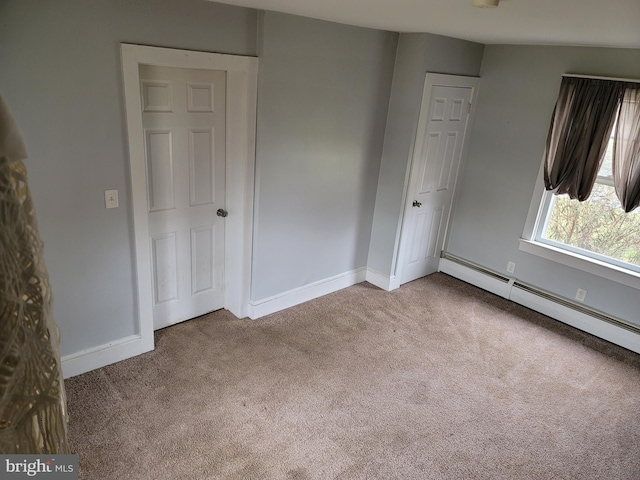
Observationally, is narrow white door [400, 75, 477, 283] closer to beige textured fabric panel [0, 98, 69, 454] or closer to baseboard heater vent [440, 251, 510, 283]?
baseboard heater vent [440, 251, 510, 283]

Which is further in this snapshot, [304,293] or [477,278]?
[477,278]

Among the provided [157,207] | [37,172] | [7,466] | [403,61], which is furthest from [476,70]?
[7,466]

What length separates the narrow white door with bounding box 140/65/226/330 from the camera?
2.80 metres

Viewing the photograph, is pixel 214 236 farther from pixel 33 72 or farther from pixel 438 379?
pixel 438 379

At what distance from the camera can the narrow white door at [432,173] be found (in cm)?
378

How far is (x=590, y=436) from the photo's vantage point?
261 cm

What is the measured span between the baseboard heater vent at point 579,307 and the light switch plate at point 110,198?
3.44 metres

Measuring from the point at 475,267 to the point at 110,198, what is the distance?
3.34 m

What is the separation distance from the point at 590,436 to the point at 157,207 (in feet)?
9.98

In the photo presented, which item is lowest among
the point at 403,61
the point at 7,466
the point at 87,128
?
the point at 7,466

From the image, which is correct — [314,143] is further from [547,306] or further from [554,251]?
[547,306]

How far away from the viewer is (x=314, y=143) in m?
3.36

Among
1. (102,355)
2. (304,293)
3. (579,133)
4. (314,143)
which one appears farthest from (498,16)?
(102,355)

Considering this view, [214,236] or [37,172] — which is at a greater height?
[37,172]
